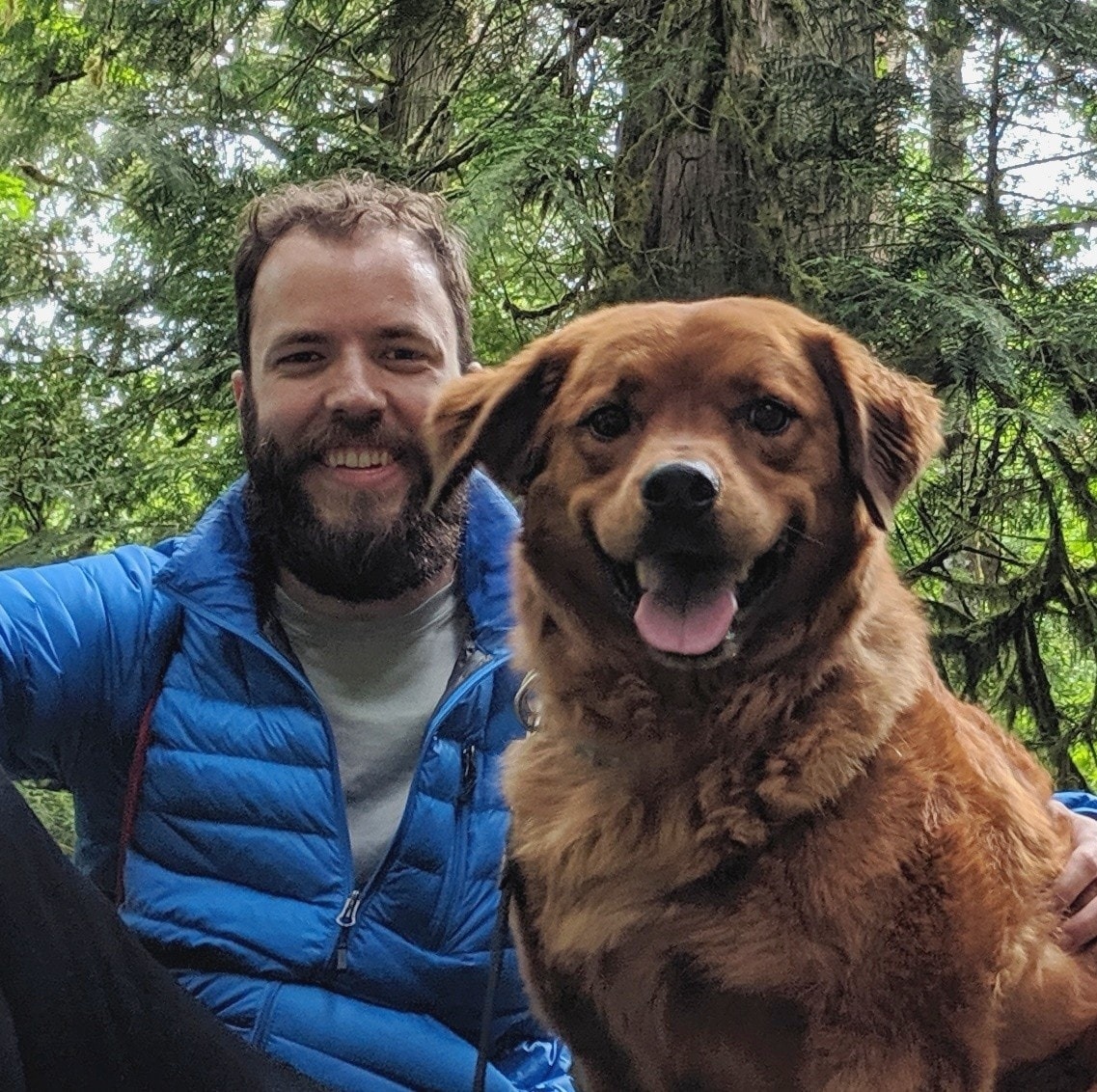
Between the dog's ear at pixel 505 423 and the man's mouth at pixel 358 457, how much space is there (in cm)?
50

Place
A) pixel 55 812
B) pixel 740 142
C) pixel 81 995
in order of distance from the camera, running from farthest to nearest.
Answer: pixel 55 812
pixel 740 142
pixel 81 995

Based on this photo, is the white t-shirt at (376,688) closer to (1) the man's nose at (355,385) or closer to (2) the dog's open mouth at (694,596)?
(1) the man's nose at (355,385)

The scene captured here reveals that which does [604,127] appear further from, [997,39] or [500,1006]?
[500,1006]

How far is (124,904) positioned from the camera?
2.41 m

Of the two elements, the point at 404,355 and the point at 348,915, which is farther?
the point at 404,355

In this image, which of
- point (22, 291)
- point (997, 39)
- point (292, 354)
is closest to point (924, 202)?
point (997, 39)

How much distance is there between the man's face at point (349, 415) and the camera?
8.73 ft

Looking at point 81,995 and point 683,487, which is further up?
point 683,487

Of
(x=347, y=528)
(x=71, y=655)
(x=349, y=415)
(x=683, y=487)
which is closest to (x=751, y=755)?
(x=683, y=487)

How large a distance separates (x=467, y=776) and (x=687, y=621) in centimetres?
76

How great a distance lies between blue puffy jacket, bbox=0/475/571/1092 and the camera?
2287mm

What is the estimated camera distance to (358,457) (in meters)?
2.76

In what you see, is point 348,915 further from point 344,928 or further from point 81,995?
point 81,995

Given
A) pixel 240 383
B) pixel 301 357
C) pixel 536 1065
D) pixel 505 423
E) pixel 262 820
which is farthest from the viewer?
pixel 240 383
